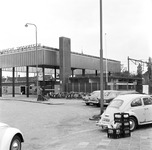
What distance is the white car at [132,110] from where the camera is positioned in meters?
10.4

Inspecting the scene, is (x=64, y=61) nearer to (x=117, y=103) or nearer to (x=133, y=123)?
(x=117, y=103)

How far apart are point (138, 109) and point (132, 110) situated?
13.1 inches

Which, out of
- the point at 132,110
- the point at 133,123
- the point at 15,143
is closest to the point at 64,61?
the point at 132,110

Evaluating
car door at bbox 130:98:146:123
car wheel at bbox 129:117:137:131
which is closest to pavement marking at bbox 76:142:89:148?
car wheel at bbox 129:117:137:131

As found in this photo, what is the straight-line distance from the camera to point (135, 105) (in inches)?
431

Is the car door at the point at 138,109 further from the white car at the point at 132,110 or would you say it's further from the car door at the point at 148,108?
the car door at the point at 148,108

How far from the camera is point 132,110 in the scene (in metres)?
10.6

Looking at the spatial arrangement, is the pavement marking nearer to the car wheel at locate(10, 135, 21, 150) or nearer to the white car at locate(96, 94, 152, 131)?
the white car at locate(96, 94, 152, 131)

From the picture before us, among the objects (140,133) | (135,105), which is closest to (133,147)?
(140,133)

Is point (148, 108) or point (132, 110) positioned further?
point (148, 108)

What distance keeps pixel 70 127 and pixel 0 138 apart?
6299 mm

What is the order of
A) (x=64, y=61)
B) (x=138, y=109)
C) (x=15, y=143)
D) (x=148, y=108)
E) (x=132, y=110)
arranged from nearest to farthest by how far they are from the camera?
(x=15, y=143), (x=132, y=110), (x=138, y=109), (x=148, y=108), (x=64, y=61)

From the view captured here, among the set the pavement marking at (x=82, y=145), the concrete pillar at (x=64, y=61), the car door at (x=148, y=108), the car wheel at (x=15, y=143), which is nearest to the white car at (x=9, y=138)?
the car wheel at (x=15, y=143)

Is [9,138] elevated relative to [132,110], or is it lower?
lower
